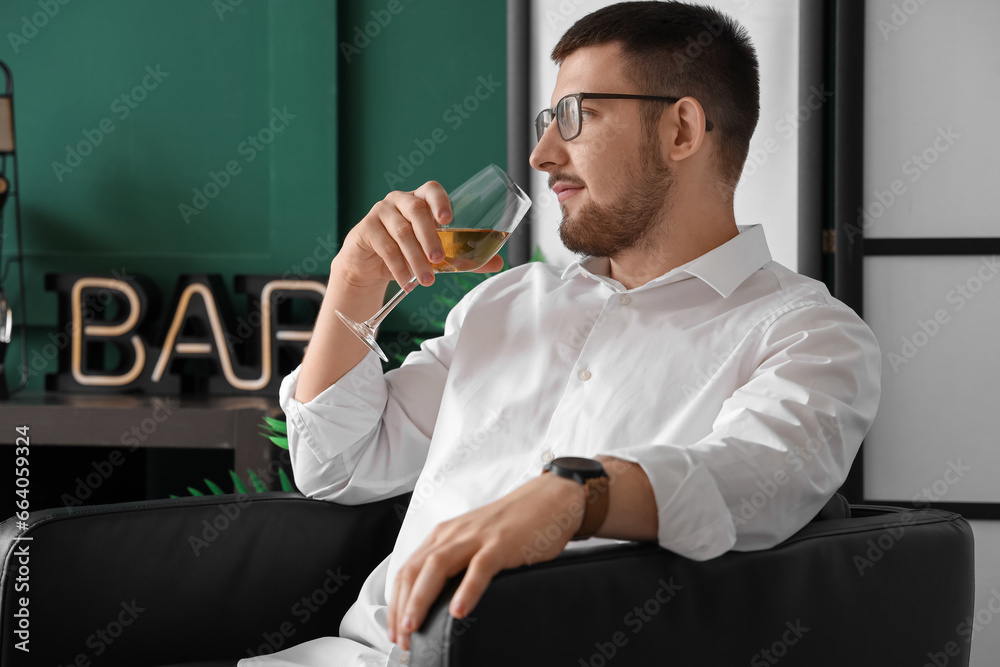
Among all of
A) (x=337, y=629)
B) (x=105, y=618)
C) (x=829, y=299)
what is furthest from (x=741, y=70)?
(x=105, y=618)

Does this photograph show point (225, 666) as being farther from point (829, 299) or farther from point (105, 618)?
point (829, 299)

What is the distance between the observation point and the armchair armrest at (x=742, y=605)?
78cm

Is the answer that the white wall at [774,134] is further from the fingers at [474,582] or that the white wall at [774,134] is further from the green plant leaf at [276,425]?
the fingers at [474,582]

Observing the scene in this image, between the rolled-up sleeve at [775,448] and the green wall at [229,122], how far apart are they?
1681 mm

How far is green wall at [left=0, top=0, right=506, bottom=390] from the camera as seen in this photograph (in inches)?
106

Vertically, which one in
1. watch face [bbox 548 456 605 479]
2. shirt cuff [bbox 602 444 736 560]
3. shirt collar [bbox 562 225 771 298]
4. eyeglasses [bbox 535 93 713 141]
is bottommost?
shirt cuff [bbox 602 444 736 560]

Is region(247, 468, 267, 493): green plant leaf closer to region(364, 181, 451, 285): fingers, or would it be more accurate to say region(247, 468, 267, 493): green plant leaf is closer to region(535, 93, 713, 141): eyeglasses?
region(364, 181, 451, 285): fingers

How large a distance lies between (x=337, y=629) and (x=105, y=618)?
1.16ft

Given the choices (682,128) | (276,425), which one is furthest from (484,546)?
(276,425)

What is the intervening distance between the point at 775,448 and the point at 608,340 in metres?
0.39

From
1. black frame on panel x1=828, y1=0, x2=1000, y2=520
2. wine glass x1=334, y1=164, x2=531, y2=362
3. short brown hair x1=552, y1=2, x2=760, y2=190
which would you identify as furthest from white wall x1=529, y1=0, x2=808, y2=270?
wine glass x1=334, y1=164, x2=531, y2=362

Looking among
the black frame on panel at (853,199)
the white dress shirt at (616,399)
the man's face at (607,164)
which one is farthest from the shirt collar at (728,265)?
the black frame on panel at (853,199)

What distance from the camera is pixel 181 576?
127cm

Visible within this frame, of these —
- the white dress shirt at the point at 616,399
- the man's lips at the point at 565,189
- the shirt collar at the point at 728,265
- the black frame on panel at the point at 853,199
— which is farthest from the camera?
the black frame on panel at the point at 853,199
